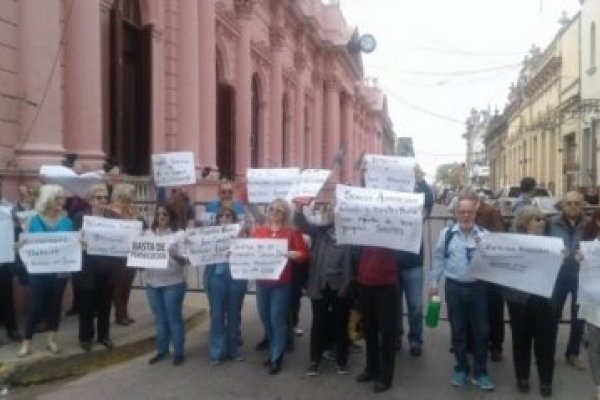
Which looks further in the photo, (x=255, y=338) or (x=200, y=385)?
(x=255, y=338)

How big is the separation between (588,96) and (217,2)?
68.9ft

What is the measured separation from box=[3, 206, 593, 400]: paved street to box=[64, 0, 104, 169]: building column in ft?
14.8

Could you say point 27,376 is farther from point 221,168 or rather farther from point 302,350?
point 221,168

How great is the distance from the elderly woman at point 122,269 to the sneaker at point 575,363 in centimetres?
463

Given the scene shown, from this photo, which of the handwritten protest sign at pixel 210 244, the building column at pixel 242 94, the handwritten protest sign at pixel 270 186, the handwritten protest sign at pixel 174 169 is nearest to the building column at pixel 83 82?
the handwritten protest sign at pixel 174 169

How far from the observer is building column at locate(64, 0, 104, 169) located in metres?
12.0

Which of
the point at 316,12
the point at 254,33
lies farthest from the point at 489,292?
the point at 316,12

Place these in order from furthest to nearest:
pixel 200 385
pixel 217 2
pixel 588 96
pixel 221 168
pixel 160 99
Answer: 1. pixel 588 96
2. pixel 221 168
3. pixel 217 2
4. pixel 160 99
5. pixel 200 385

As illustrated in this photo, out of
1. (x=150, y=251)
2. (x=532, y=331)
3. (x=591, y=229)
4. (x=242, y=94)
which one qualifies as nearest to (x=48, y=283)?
(x=150, y=251)

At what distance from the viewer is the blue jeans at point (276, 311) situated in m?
7.91

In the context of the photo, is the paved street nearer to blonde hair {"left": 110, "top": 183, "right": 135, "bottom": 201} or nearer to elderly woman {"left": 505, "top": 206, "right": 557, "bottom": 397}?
elderly woman {"left": 505, "top": 206, "right": 557, "bottom": 397}

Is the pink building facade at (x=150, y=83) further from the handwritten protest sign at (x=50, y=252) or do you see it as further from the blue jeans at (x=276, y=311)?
the blue jeans at (x=276, y=311)

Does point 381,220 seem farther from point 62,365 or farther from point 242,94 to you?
point 242,94

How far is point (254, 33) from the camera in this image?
24.7 metres
